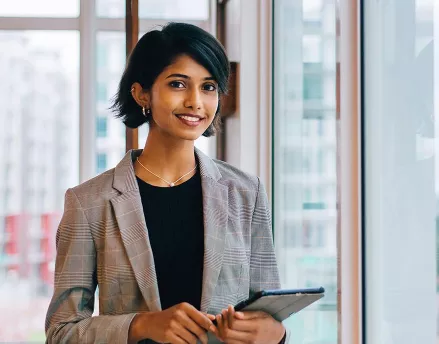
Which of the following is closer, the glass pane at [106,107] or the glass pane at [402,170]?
the glass pane at [402,170]

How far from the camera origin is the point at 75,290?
1.38m

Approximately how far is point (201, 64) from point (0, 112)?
3.48 metres

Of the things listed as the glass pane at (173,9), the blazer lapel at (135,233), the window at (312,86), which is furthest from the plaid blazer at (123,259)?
the glass pane at (173,9)

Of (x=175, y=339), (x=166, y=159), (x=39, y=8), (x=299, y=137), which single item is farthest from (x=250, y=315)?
(x=39, y=8)

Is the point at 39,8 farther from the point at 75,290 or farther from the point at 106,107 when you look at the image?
the point at 75,290

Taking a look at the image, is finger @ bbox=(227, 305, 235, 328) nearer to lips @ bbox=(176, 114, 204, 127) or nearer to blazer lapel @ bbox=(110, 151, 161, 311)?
blazer lapel @ bbox=(110, 151, 161, 311)

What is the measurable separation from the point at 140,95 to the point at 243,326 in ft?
1.65

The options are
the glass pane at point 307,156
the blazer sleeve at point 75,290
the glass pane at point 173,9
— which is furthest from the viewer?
the glass pane at point 173,9

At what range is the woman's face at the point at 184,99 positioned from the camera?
1394 mm

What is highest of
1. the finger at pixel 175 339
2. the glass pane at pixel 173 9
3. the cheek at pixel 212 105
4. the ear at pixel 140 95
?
the glass pane at pixel 173 9

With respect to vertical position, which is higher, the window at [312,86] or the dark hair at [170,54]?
the window at [312,86]

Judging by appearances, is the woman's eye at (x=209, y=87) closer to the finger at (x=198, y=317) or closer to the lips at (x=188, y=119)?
the lips at (x=188, y=119)

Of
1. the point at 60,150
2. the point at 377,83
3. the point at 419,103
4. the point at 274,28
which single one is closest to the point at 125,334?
the point at 419,103

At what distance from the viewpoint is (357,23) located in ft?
6.29
